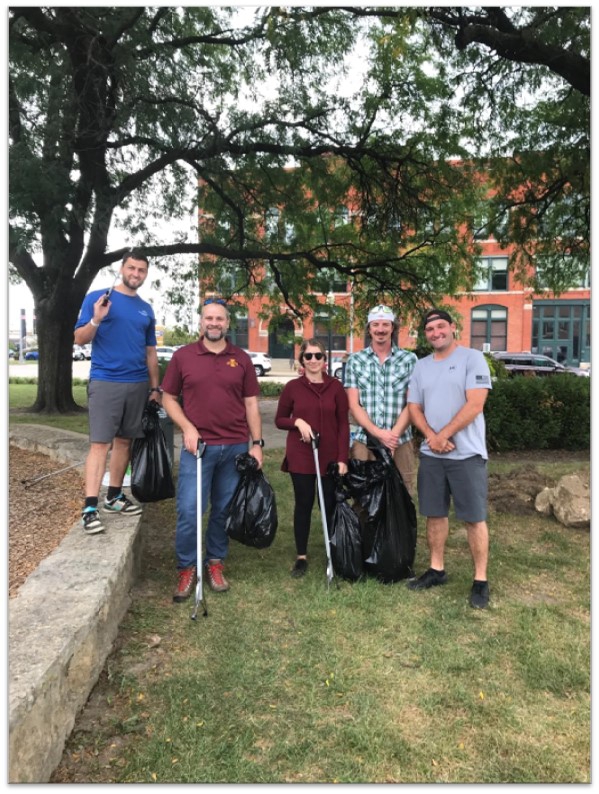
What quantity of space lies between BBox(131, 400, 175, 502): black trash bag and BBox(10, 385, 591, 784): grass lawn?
0.66m

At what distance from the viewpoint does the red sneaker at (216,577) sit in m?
3.95

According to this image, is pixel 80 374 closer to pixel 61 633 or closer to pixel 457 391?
pixel 457 391

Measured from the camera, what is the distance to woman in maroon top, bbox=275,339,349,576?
13.6ft

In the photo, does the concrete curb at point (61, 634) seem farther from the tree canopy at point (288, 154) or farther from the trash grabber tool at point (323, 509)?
the tree canopy at point (288, 154)

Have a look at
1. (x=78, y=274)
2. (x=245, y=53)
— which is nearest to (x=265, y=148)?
(x=245, y=53)

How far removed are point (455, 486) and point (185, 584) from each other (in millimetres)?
1890

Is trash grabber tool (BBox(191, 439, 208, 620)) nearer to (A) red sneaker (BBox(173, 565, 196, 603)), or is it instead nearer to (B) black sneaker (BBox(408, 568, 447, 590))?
(A) red sneaker (BBox(173, 565, 196, 603))

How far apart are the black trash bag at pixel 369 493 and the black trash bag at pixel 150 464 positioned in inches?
49.8

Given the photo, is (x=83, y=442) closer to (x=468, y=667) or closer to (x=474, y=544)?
(x=474, y=544)

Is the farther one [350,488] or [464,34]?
[464,34]

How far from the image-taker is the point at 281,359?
1757 inches

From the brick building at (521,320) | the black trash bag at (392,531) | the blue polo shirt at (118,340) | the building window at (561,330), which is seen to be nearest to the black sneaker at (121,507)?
the blue polo shirt at (118,340)

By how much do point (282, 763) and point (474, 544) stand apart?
2.00 m

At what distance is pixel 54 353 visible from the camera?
12.7 m
